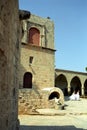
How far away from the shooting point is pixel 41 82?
2478 centimetres

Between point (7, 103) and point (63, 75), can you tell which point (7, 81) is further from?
point (63, 75)

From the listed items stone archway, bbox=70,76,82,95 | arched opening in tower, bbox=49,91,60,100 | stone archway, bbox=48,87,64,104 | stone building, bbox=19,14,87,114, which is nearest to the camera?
stone archway, bbox=48,87,64,104

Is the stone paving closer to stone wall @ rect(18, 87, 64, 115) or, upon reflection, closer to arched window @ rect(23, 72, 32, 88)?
stone wall @ rect(18, 87, 64, 115)

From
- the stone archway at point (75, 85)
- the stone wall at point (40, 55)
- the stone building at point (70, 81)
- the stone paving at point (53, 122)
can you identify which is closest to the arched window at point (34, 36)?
the stone wall at point (40, 55)

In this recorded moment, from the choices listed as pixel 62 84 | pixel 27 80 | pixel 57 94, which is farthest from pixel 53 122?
pixel 62 84

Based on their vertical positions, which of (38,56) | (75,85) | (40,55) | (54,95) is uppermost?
(40,55)

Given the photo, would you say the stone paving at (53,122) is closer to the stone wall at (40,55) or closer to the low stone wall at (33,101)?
the low stone wall at (33,101)

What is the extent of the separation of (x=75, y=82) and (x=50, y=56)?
10976mm

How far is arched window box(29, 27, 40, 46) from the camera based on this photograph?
1011 inches

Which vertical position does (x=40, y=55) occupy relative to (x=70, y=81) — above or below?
above

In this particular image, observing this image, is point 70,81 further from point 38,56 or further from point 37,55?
point 37,55

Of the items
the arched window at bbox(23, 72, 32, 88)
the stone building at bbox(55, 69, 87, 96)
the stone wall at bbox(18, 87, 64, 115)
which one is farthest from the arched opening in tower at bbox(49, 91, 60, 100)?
the stone building at bbox(55, 69, 87, 96)

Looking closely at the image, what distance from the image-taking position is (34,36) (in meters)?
26.0

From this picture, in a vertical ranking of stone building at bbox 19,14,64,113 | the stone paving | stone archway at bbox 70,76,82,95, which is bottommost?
the stone paving
